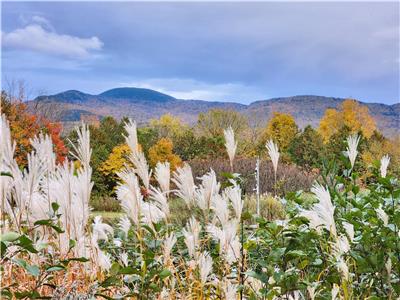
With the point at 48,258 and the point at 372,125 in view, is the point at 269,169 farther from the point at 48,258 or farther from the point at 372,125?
the point at 372,125

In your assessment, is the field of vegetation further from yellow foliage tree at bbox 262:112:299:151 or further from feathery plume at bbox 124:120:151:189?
yellow foliage tree at bbox 262:112:299:151

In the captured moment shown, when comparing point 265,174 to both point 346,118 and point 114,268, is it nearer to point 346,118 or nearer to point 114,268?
point 114,268

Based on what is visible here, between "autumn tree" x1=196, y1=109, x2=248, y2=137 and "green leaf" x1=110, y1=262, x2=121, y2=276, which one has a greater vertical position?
"autumn tree" x1=196, y1=109, x2=248, y2=137

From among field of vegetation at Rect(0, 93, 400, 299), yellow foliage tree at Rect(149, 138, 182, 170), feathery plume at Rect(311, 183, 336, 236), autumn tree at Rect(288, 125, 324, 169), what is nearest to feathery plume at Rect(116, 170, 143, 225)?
field of vegetation at Rect(0, 93, 400, 299)

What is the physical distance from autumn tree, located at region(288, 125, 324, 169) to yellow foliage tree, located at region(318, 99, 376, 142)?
35.7 ft

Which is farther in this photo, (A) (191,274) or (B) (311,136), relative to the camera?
(B) (311,136)

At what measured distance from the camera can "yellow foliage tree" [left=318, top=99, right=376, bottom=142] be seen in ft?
121

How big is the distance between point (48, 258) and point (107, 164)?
15494 mm

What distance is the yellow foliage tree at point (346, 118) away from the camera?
36844 mm

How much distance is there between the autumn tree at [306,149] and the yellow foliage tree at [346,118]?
1089 centimetres

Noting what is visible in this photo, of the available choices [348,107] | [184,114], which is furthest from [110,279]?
[184,114]

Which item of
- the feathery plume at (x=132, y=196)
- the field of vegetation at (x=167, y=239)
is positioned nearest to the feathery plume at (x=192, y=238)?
the field of vegetation at (x=167, y=239)

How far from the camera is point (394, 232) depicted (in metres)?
2.55

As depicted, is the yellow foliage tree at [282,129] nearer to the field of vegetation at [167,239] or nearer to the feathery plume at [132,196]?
the field of vegetation at [167,239]
